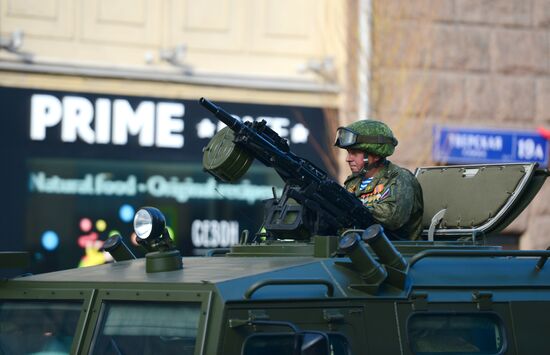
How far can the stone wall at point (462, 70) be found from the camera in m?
14.8

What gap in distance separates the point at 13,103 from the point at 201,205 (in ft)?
7.89

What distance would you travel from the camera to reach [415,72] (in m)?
15.0

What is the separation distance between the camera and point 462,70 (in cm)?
1519

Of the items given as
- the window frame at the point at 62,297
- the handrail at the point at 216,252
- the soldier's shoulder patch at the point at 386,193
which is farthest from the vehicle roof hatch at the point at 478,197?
the window frame at the point at 62,297

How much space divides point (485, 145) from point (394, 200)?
343 inches

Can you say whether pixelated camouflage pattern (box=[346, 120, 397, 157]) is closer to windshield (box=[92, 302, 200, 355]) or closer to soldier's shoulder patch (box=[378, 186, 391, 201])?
soldier's shoulder patch (box=[378, 186, 391, 201])

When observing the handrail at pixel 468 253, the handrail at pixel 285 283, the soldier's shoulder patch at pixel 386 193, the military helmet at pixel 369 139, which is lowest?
the handrail at pixel 285 283

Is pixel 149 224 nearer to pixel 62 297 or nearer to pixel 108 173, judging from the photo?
pixel 62 297

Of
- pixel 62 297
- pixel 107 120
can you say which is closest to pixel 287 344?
pixel 62 297

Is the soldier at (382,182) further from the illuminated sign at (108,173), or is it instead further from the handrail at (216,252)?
the illuminated sign at (108,173)

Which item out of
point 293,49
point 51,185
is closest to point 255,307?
point 51,185

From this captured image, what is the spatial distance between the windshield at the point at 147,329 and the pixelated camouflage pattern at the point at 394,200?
5.26ft

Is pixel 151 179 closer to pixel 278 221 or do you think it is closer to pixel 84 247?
pixel 84 247

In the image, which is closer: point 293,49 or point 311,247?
point 311,247
